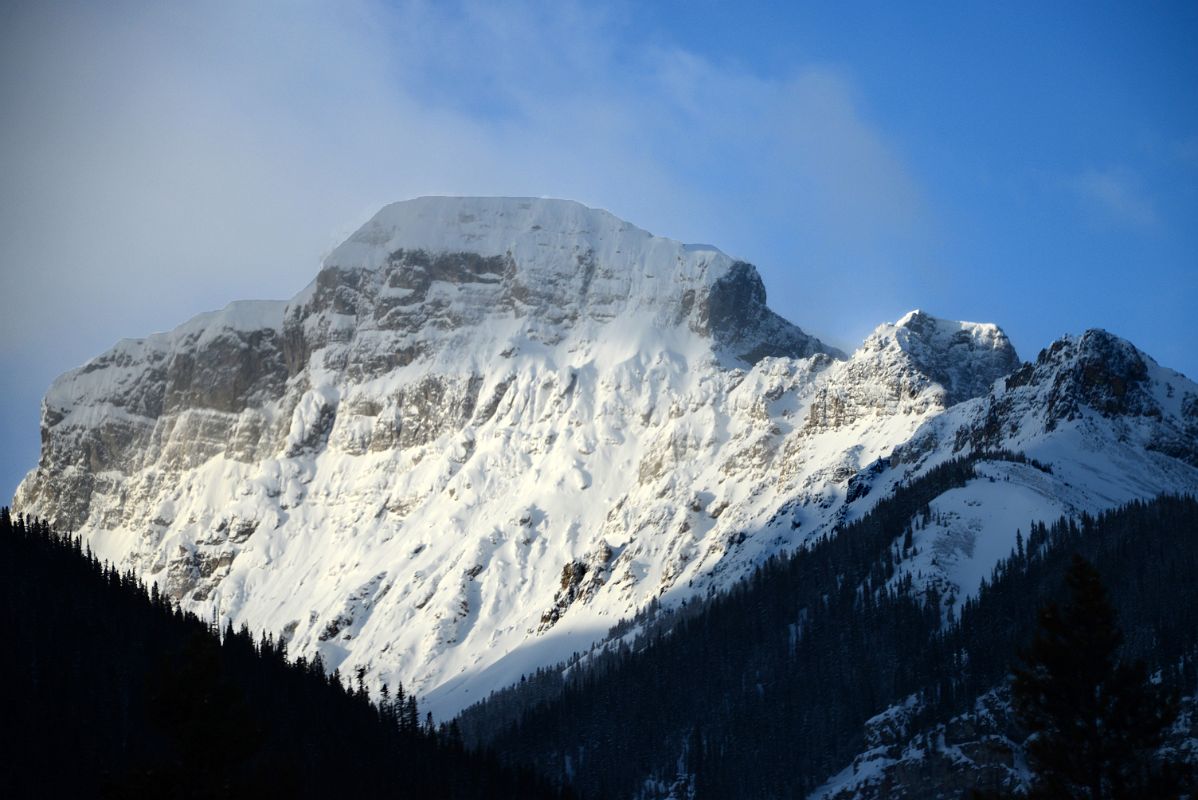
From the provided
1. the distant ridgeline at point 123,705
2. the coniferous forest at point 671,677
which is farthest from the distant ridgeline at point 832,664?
the distant ridgeline at point 123,705

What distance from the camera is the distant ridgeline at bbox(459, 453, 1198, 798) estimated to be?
472ft

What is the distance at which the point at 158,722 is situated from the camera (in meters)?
45.4

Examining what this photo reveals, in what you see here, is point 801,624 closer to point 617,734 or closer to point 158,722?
point 617,734

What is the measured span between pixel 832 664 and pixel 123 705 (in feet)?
256

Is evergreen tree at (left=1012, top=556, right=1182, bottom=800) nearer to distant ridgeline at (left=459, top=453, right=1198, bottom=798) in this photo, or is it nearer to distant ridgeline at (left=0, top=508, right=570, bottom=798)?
distant ridgeline at (left=0, top=508, right=570, bottom=798)

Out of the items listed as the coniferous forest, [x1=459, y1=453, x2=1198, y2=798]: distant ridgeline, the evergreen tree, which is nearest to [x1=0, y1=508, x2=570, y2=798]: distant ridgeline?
the coniferous forest

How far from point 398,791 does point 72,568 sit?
42559 millimetres

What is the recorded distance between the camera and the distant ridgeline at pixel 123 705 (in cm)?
10975

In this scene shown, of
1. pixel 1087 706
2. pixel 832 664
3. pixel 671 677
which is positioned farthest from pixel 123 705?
pixel 1087 706

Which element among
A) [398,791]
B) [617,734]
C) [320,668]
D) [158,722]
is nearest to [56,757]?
[398,791]

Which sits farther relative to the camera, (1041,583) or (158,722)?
(1041,583)

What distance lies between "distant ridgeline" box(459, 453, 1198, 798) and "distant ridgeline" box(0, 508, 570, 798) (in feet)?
70.3

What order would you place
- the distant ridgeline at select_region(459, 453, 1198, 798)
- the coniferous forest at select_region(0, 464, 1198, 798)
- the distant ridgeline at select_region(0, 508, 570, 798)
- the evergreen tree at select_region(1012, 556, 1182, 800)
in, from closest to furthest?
the evergreen tree at select_region(1012, 556, 1182, 800) → the distant ridgeline at select_region(0, 508, 570, 798) → the coniferous forest at select_region(0, 464, 1198, 798) → the distant ridgeline at select_region(459, 453, 1198, 798)

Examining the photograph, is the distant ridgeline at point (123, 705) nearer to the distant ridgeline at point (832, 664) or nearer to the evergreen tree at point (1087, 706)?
the distant ridgeline at point (832, 664)
